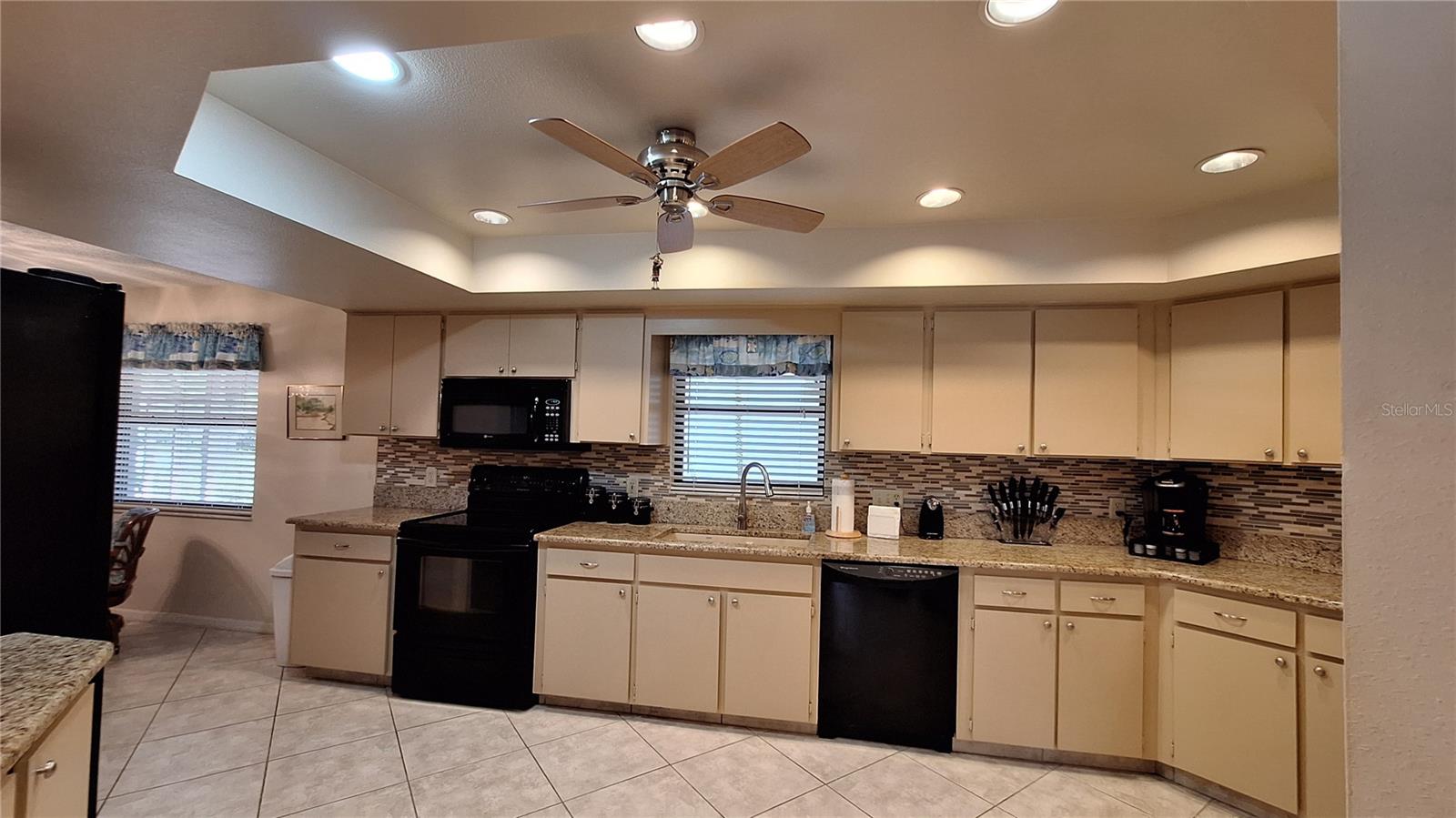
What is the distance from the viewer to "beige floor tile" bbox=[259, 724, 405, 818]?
2260 mm

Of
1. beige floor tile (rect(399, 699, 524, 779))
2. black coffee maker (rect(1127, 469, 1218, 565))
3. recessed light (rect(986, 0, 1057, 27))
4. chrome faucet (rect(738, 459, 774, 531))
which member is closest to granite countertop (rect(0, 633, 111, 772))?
beige floor tile (rect(399, 699, 524, 779))

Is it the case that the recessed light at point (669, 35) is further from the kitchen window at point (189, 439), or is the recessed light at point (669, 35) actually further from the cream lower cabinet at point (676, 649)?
the kitchen window at point (189, 439)

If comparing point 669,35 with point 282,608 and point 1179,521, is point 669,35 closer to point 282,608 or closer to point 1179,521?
point 1179,521

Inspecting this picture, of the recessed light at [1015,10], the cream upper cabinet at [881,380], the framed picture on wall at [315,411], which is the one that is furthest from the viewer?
the framed picture on wall at [315,411]

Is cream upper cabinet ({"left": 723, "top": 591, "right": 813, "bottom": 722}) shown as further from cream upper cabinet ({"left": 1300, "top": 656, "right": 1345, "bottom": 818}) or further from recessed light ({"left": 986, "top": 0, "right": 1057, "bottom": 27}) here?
recessed light ({"left": 986, "top": 0, "right": 1057, "bottom": 27})

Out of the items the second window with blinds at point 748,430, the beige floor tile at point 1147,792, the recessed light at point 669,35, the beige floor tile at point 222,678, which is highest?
the recessed light at point 669,35

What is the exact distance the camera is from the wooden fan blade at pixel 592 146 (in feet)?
4.80

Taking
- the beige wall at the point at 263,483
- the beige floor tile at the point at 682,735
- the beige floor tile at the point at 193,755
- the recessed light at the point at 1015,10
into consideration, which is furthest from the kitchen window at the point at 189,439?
the recessed light at the point at 1015,10

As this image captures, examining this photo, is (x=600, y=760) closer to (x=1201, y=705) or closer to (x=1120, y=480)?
(x=1201, y=705)

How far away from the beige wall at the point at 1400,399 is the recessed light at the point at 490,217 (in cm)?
276

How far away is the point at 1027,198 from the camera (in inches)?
96.8

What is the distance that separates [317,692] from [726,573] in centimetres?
228

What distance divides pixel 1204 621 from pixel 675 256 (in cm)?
277

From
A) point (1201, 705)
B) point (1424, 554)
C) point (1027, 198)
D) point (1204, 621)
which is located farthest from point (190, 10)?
point (1201, 705)
